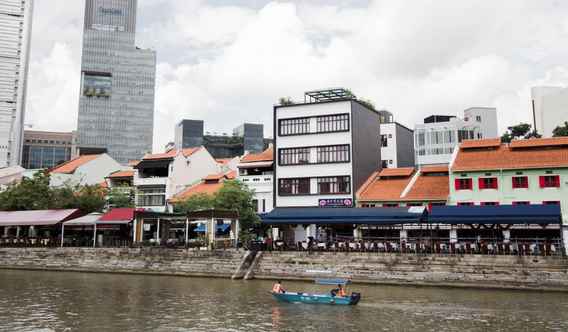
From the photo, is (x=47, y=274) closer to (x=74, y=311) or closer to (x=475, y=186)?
(x=74, y=311)

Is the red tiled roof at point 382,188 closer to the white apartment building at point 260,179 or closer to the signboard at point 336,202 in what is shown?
the signboard at point 336,202

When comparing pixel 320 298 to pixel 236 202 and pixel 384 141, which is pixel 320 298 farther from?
pixel 384 141

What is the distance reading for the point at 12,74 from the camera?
166m

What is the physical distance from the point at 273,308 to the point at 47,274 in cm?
2946

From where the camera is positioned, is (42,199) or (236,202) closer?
(236,202)

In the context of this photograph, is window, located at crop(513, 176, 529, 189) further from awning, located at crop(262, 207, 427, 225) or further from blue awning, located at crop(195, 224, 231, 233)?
blue awning, located at crop(195, 224, 231, 233)

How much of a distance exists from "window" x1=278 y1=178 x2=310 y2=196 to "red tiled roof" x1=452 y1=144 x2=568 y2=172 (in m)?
16.6

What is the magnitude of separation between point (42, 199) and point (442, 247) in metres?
48.6

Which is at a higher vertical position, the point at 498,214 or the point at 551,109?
the point at 551,109

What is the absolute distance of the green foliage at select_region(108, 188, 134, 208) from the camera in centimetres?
6975

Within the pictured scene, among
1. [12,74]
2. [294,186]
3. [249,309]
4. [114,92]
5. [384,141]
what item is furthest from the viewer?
[114,92]

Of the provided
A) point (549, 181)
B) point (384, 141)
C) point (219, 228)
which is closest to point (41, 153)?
point (384, 141)

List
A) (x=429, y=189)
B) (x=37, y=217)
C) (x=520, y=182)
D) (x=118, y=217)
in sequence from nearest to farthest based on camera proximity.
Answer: (x=520, y=182), (x=429, y=189), (x=118, y=217), (x=37, y=217)

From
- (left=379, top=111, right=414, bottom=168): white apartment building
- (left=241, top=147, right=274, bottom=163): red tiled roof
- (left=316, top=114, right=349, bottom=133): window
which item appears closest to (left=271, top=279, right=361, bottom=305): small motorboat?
(left=316, top=114, right=349, bottom=133): window
